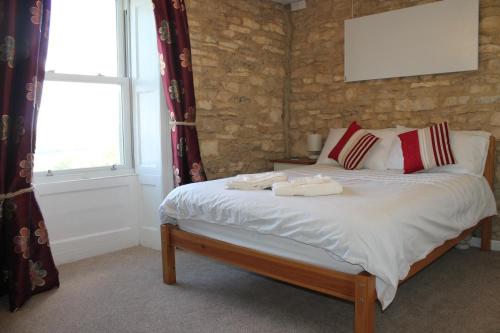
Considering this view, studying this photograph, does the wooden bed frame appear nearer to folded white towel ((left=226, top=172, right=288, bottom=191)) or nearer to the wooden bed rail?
the wooden bed rail

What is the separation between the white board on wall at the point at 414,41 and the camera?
11.7 feet

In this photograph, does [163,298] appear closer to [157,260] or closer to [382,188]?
[157,260]

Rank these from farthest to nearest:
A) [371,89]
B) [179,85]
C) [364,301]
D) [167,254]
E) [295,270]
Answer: [371,89] < [179,85] < [167,254] < [295,270] < [364,301]

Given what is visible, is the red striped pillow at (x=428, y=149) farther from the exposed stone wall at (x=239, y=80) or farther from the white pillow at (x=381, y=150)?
the exposed stone wall at (x=239, y=80)

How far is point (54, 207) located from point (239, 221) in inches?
72.0

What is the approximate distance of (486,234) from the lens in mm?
3521

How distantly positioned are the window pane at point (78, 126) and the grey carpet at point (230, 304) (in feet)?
3.08

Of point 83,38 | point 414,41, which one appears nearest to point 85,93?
point 83,38

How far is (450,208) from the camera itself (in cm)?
259

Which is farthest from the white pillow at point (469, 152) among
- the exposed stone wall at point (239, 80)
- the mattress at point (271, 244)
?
the exposed stone wall at point (239, 80)

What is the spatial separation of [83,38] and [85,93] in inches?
18.2

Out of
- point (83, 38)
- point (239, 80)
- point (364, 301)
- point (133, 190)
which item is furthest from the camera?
point (239, 80)

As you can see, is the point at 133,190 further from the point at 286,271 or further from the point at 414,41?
the point at 414,41

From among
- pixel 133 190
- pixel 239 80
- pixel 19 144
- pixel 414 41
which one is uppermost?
pixel 414 41
